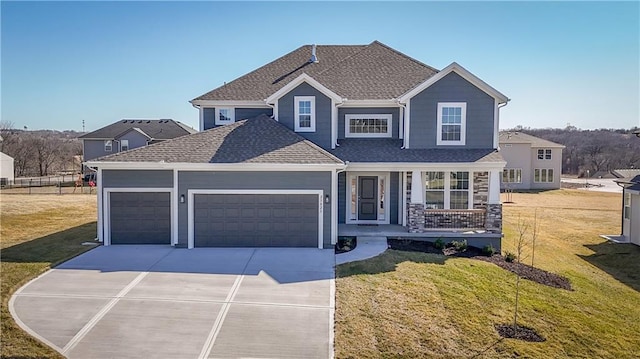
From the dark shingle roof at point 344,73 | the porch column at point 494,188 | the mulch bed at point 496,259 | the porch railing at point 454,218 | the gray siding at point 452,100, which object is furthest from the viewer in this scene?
the dark shingle roof at point 344,73

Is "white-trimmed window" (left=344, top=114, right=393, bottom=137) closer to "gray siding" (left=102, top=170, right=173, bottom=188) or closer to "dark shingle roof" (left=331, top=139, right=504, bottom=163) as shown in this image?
"dark shingle roof" (left=331, top=139, right=504, bottom=163)

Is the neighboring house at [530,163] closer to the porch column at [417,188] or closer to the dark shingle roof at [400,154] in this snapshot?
the dark shingle roof at [400,154]

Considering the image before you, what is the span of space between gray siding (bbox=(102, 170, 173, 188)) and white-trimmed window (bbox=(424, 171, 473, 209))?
950 centimetres

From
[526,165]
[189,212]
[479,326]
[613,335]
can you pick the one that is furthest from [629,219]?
[526,165]

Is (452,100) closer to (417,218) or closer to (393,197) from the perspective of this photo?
(393,197)

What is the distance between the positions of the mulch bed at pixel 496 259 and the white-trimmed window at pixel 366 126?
16.4ft

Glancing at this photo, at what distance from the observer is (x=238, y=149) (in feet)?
48.2

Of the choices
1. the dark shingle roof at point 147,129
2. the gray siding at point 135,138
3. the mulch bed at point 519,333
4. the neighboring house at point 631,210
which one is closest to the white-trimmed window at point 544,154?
the neighboring house at point 631,210

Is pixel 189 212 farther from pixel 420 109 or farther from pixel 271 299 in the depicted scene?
pixel 420 109

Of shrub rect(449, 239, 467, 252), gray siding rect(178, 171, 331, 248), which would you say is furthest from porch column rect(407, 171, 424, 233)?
gray siding rect(178, 171, 331, 248)

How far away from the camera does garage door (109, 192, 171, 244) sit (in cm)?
1414

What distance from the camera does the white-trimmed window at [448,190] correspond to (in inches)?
632

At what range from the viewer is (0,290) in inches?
377

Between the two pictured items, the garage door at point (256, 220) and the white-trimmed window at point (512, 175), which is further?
the white-trimmed window at point (512, 175)
